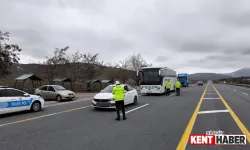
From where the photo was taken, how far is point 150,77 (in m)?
25.5

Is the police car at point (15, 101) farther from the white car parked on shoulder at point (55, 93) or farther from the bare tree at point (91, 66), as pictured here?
the bare tree at point (91, 66)

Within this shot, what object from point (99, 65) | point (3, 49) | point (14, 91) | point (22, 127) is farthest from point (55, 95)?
point (99, 65)

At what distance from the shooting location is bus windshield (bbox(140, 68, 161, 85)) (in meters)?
25.1

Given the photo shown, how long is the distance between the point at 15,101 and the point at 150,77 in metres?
16.1

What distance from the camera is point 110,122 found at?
9.51 m

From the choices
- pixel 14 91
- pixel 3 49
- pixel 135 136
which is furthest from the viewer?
pixel 3 49

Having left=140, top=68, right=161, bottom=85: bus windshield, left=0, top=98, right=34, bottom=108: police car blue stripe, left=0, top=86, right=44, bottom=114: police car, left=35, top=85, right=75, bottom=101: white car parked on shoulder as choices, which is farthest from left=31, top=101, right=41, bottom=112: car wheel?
left=140, top=68, right=161, bottom=85: bus windshield

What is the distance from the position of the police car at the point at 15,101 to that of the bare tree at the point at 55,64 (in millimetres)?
20611

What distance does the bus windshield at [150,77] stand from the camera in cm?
2509

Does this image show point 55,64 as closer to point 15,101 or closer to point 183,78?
point 15,101

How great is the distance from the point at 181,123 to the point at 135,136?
287 cm

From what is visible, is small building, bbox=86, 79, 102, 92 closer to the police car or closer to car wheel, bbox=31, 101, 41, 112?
car wheel, bbox=31, 101, 41, 112

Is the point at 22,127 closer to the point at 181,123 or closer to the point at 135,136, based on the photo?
the point at 135,136

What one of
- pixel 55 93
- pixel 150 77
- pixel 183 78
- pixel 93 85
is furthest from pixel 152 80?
pixel 183 78
